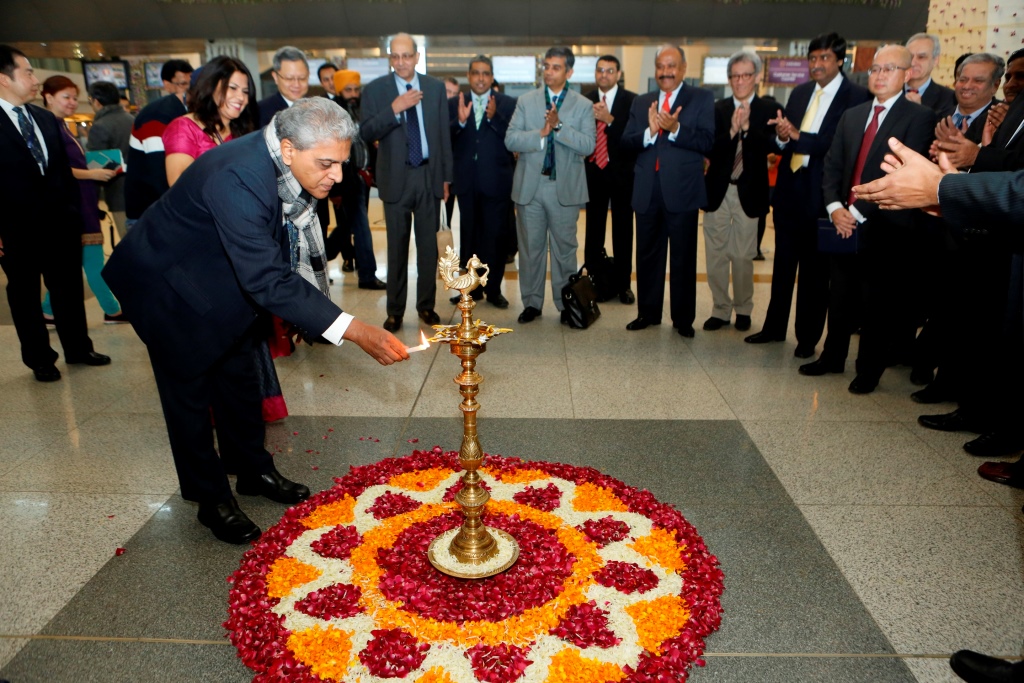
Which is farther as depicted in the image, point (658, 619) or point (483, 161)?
point (483, 161)

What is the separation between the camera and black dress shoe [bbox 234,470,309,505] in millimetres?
2881

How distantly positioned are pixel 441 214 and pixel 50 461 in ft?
9.94

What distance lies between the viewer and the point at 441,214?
17.7ft

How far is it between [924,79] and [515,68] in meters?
9.97

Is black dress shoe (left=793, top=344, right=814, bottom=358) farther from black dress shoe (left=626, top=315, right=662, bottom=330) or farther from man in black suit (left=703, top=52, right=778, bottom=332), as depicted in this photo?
black dress shoe (left=626, top=315, right=662, bottom=330)

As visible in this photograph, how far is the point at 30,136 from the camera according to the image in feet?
13.0

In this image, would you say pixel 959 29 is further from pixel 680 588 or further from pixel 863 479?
pixel 680 588

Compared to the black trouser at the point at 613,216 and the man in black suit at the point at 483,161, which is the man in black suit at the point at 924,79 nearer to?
the black trouser at the point at 613,216

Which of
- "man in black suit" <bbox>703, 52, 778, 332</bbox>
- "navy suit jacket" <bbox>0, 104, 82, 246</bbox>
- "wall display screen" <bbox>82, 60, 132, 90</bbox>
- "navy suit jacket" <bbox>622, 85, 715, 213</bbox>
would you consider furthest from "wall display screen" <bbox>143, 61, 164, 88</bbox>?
"man in black suit" <bbox>703, 52, 778, 332</bbox>

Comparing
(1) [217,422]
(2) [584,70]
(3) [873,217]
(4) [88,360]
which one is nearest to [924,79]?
(3) [873,217]

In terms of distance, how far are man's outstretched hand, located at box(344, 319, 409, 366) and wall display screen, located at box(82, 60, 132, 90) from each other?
552 inches

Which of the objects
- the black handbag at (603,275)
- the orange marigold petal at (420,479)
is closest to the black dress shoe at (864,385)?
the black handbag at (603,275)

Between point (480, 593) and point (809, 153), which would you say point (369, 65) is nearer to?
point (809, 153)

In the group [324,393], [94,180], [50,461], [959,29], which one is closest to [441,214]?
[324,393]
